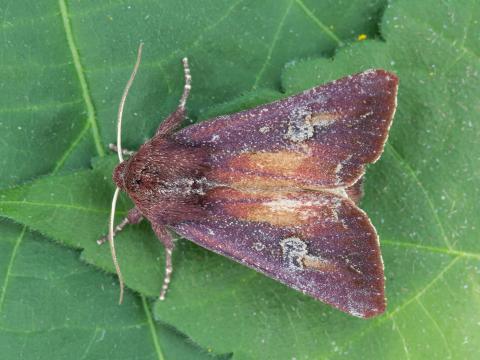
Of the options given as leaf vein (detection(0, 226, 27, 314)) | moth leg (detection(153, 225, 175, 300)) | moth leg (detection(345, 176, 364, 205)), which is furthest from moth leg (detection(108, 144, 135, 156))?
moth leg (detection(345, 176, 364, 205))

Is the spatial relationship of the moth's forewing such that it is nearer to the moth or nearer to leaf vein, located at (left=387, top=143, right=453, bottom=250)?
the moth

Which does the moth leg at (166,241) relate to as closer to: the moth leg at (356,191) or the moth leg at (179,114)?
the moth leg at (179,114)

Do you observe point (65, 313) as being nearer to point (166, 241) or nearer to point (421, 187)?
point (166, 241)

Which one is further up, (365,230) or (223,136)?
(223,136)

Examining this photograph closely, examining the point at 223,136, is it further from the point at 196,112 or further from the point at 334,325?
the point at 334,325

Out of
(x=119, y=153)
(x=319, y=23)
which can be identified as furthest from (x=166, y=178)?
(x=319, y=23)

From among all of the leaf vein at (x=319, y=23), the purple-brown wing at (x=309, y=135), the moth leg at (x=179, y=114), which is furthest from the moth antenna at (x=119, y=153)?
the leaf vein at (x=319, y=23)

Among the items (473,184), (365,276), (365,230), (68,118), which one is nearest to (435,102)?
(473,184)
